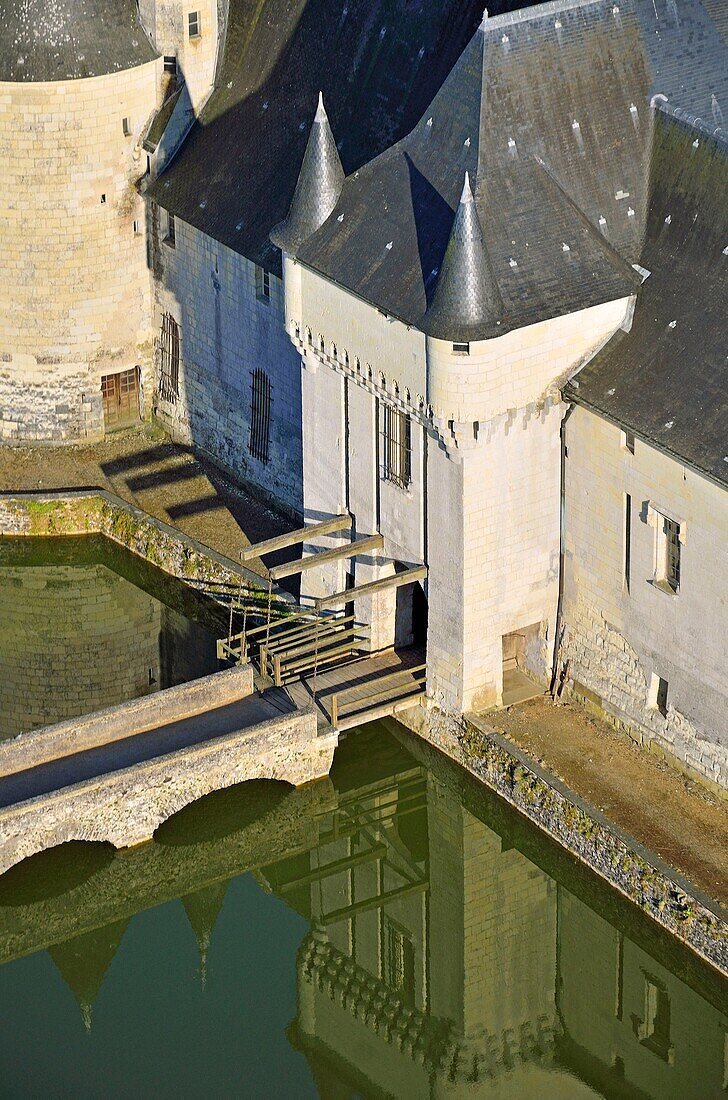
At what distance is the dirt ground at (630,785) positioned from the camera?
46.0 metres

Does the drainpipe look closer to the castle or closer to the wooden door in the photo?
the castle

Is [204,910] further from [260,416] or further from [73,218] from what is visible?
[73,218]

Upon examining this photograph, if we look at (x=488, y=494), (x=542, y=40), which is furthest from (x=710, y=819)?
(x=542, y=40)

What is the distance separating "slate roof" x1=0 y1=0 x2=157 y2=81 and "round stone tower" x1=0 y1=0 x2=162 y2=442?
2 cm

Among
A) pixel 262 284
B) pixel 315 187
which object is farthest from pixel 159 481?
pixel 315 187

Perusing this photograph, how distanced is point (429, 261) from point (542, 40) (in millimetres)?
4254

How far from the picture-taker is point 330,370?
49750 mm

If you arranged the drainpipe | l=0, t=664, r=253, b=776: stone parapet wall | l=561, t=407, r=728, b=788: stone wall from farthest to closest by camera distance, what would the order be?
the drainpipe < l=0, t=664, r=253, b=776: stone parapet wall < l=561, t=407, r=728, b=788: stone wall

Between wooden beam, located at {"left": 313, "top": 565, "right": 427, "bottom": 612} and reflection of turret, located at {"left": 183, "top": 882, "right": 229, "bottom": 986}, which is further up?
wooden beam, located at {"left": 313, "top": 565, "right": 427, "bottom": 612}

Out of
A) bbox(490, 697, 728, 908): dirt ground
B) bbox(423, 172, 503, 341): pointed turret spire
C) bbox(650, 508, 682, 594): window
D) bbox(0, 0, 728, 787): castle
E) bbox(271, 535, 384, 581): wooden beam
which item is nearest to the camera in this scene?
bbox(423, 172, 503, 341): pointed turret spire

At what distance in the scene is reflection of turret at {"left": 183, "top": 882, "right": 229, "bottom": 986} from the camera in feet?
157

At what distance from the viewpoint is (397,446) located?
160 feet

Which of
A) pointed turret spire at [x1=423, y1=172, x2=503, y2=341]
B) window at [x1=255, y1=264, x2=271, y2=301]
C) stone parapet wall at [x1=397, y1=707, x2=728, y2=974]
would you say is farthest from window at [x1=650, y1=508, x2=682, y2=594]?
window at [x1=255, y1=264, x2=271, y2=301]

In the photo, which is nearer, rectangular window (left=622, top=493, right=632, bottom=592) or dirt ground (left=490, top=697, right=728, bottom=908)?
dirt ground (left=490, top=697, right=728, bottom=908)
